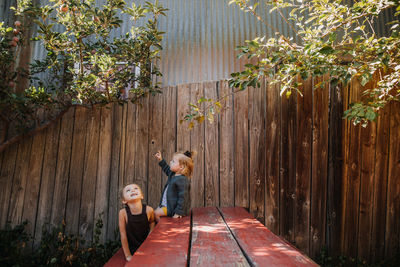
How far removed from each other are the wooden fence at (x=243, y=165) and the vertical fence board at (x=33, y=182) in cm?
1

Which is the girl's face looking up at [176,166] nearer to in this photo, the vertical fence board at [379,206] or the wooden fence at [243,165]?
the wooden fence at [243,165]

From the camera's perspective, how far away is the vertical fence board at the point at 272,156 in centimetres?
328

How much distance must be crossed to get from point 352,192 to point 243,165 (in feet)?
4.16

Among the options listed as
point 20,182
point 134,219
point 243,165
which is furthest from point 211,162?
point 20,182

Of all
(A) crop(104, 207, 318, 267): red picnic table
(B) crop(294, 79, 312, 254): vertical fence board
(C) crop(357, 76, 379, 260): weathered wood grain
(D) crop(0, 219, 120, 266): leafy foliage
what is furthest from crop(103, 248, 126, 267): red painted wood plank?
(C) crop(357, 76, 379, 260): weathered wood grain

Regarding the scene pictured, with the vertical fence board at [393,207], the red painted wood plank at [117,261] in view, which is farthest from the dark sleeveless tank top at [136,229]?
the vertical fence board at [393,207]

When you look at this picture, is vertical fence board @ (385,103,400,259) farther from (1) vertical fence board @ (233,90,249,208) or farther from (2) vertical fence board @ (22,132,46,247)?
(2) vertical fence board @ (22,132,46,247)

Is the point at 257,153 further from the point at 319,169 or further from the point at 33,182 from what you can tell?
the point at 33,182

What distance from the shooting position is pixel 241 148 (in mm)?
3373

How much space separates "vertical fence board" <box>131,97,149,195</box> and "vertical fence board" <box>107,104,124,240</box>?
22 cm

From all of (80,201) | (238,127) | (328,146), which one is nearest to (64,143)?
(80,201)

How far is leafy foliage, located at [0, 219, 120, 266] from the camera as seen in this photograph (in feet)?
10.6

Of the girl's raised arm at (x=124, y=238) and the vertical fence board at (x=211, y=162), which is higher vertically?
the vertical fence board at (x=211, y=162)

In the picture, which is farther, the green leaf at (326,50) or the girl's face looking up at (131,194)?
the girl's face looking up at (131,194)
